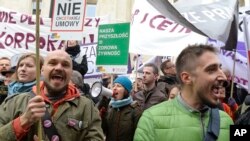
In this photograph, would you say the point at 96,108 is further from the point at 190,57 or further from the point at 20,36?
the point at 20,36

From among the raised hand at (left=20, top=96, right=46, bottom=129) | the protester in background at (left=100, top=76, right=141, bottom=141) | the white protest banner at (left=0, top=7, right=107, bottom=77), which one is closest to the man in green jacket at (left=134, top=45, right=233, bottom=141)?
the raised hand at (left=20, top=96, right=46, bottom=129)

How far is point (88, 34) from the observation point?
10.1m

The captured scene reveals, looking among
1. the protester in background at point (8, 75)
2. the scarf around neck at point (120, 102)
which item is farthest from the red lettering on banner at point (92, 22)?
the scarf around neck at point (120, 102)

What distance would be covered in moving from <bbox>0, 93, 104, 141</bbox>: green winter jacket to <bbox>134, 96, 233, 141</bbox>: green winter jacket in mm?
662

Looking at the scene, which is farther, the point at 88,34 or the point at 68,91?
the point at 88,34

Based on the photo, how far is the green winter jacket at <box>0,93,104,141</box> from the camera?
319 cm

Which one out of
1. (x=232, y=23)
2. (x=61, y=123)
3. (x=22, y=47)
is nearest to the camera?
(x=61, y=123)

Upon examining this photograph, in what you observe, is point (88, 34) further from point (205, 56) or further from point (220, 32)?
point (205, 56)

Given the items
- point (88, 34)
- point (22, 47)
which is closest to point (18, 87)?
point (22, 47)

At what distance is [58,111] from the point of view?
3238 millimetres

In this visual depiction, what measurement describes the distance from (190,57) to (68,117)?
0.94m

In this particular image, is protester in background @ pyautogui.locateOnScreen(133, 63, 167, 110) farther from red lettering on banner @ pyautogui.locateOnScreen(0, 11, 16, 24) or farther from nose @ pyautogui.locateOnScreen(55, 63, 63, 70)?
red lettering on banner @ pyautogui.locateOnScreen(0, 11, 16, 24)

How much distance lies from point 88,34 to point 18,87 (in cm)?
604

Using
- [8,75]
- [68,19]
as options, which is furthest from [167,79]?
[8,75]
